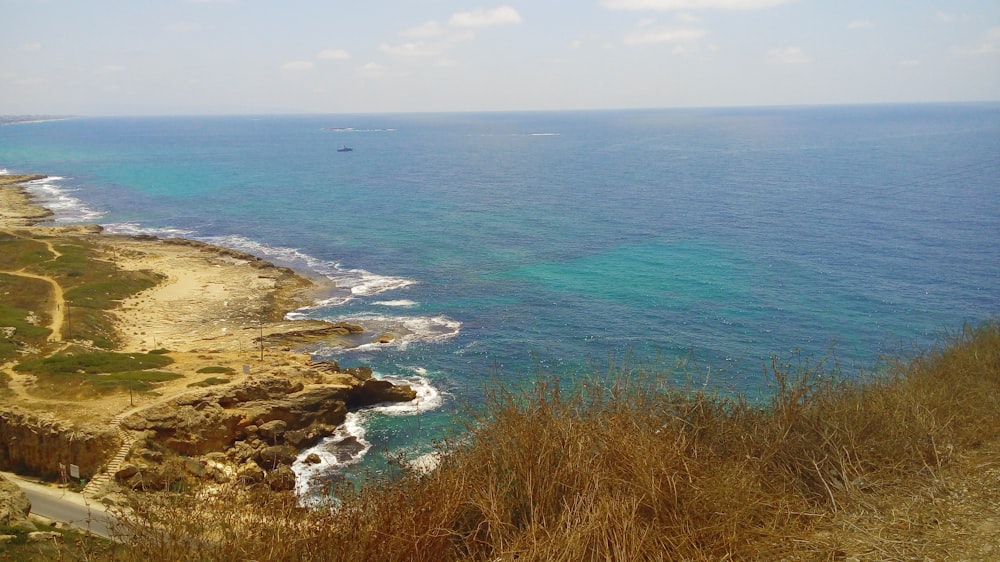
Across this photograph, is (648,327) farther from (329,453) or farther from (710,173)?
(710,173)

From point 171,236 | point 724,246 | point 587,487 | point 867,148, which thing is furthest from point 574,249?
point 867,148

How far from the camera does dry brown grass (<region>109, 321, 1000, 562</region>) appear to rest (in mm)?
10484

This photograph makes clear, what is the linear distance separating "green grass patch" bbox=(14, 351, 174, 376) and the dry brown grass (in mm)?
31910

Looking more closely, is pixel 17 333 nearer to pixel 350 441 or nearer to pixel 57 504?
pixel 57 504

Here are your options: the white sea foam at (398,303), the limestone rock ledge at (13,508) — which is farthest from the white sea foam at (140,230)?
the limestone rock ledge at (13,508)

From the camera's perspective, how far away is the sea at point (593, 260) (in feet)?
142

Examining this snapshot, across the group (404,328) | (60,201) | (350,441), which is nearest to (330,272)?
(404,328)

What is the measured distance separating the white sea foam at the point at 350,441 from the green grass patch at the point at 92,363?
1288 cm

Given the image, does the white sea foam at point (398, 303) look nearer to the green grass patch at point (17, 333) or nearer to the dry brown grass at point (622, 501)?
the green grass patch at point (17, 333)

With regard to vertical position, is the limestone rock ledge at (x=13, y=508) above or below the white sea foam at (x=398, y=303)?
above

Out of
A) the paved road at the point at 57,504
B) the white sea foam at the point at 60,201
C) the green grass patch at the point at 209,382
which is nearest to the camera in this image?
the paved road at the point at 57,504

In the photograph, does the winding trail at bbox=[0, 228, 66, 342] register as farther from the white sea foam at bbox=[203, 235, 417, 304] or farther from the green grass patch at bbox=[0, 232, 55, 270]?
the white sea foam at bbox=[203, 235, 417, 304]

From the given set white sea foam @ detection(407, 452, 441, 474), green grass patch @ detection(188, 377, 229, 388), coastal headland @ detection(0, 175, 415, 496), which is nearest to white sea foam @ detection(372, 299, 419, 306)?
coastal headland @ detection(0, 175, 415, 496)

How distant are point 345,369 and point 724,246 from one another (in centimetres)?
4709
